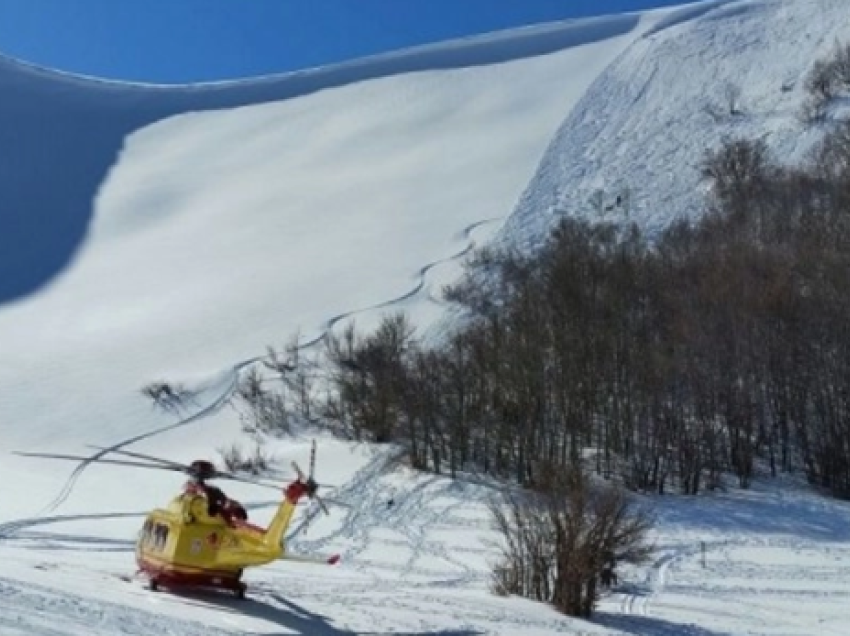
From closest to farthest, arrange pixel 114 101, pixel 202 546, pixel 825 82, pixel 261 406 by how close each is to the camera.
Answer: pixel 202 546 < pixel 261 406 < pixel 825 82 < pixel 114 101

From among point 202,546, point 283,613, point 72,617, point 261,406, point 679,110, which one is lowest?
point 72,617

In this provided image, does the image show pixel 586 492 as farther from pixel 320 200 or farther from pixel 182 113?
pixel 182 113

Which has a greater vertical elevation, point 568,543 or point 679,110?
point 679,110

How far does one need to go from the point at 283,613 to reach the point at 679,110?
1640 inches

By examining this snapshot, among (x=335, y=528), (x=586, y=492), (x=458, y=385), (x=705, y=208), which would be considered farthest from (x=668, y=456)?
(x=705, y=208)

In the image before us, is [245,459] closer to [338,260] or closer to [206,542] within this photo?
[338,260]

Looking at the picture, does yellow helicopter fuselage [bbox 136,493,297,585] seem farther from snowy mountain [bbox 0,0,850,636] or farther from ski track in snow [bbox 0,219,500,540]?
ski track in snow [bbox 0,219,500,540]

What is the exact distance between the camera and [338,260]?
4319 centimetres

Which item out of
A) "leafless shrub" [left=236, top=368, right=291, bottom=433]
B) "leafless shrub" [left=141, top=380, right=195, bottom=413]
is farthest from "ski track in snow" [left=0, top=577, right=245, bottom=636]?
"leafless shrub" [left=141, top=380, right=195, bottom=413]

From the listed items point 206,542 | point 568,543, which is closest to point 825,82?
point 568,543

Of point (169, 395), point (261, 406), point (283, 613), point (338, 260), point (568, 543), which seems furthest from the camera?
point (338, 260)

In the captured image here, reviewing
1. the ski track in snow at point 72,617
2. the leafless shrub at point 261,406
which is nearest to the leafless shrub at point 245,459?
the leafless shrub at point 261,406

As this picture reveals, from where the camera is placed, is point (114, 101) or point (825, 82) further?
point (114, 101)

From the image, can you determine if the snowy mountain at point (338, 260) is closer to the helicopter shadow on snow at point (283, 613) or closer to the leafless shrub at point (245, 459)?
the helicopter shadow on snow at point (283, 613)
